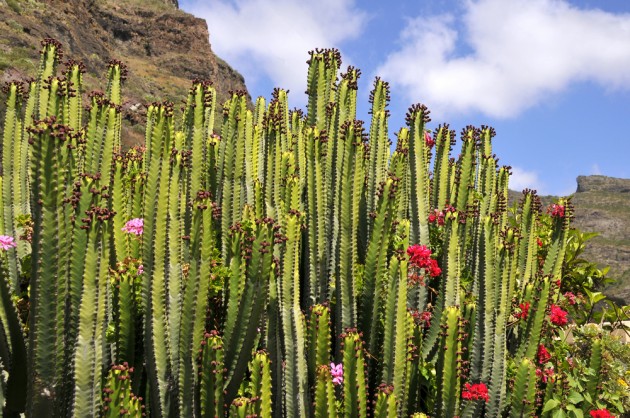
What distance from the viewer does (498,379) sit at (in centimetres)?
460

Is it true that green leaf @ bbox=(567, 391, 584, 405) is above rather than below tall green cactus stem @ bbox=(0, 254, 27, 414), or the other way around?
below

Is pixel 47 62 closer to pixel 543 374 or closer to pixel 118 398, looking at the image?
pixel 118 398

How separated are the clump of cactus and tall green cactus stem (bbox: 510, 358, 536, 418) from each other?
18mm

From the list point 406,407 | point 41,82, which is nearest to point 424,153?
point 406,407

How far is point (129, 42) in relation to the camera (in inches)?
2697

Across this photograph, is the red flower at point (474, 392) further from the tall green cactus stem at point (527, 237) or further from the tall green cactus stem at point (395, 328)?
the tall green cactus stem at point (527, 237)

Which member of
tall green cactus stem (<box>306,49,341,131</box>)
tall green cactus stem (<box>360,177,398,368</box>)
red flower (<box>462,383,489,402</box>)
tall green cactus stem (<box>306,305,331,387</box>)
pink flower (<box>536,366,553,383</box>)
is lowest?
red flower (<box>462,383,489,402</box>)

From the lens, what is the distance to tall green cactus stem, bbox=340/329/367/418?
141 inches

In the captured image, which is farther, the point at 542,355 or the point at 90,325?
the point at 542,355

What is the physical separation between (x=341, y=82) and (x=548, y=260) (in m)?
3.11

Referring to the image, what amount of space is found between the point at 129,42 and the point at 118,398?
237ft

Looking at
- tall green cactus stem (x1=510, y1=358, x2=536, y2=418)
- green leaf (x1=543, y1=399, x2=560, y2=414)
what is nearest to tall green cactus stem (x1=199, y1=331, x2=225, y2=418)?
tall green cactus stem (x1=510, y1=358, x2=536, y2=418)

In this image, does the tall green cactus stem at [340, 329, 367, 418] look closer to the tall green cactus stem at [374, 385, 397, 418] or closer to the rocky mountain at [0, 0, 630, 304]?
the tall green cactus stem at [374, 385, 397, 418]

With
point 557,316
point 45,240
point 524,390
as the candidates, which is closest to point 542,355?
point 557,316
